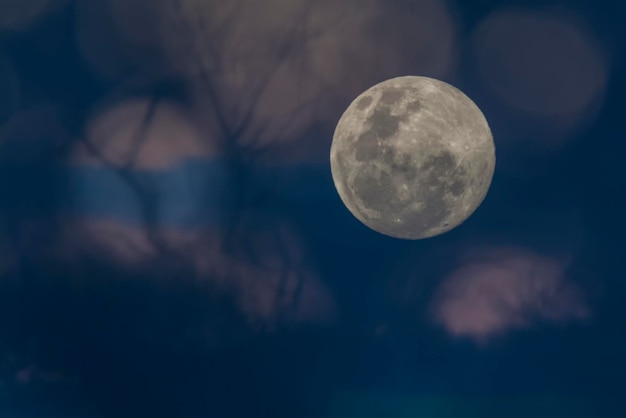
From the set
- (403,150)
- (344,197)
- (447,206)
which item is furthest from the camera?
(344,197)

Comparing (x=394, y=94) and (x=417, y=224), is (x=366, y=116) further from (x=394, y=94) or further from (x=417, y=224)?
(x=417, y=224)

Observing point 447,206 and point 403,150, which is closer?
point 403,150

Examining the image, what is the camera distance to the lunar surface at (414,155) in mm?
5508

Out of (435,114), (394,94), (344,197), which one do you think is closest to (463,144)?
(435,114)

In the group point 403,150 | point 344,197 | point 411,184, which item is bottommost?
point 344,197

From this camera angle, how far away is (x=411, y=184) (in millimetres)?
5613

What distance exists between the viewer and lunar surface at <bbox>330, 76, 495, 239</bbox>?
18.1 ft

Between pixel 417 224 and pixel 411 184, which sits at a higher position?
pixel 411 184

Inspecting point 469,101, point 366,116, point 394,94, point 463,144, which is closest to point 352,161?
point 366,116

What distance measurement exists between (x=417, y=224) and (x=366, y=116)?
148 cm

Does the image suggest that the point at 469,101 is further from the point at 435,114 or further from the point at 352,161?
the point at 352,161

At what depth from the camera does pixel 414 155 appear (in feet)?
18.0

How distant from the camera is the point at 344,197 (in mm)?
6336

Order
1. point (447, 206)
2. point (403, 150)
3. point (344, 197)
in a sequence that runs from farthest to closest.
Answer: point (344, 197) → point (447, 206) → point (403, 150)
